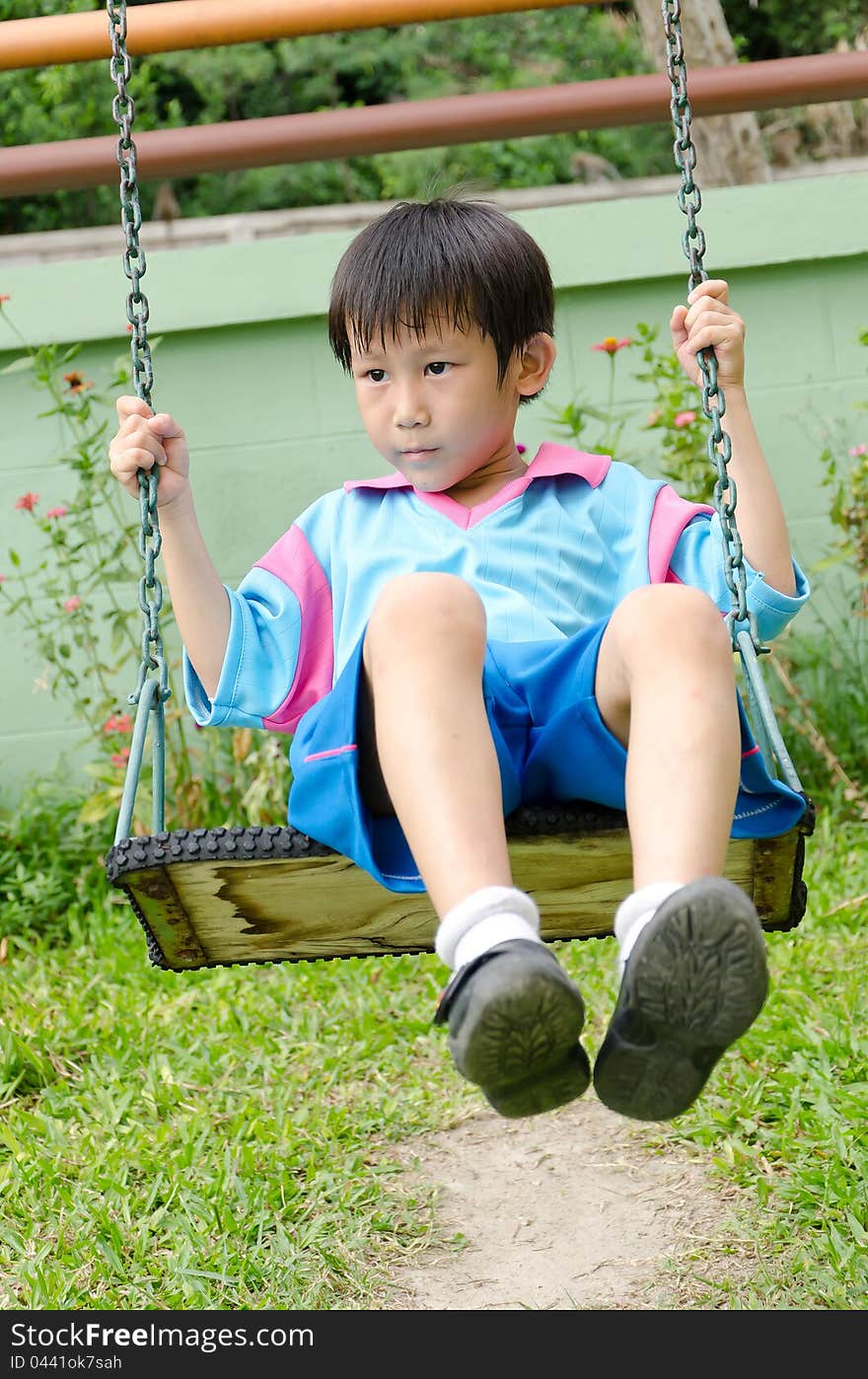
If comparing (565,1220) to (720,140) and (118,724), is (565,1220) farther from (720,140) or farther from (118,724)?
(720,140)

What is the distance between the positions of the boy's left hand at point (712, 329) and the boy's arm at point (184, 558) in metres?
0.74

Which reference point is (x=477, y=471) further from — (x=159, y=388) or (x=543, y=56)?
(x=543, y=56)

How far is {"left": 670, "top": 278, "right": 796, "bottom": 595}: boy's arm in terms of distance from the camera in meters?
2.11

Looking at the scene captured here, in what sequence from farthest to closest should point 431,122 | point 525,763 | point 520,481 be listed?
point 431,122, point 520,481, point 525,763

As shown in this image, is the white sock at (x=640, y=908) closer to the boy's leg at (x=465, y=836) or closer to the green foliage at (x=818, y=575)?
the boy's leg at (x=465, y=836)

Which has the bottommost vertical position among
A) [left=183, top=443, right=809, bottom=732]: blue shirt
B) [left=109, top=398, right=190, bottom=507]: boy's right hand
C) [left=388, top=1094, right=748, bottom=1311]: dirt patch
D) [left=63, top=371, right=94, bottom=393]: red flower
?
[left=388, top=1094, right=748, bottom=1311]: dirt patch

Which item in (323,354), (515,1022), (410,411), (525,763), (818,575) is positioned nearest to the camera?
(515,1022)

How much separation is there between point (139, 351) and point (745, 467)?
0.88m

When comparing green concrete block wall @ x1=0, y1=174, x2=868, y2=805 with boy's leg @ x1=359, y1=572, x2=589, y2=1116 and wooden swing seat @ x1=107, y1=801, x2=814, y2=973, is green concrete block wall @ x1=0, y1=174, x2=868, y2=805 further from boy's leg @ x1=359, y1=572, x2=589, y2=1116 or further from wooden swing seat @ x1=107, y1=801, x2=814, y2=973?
boy's leg @ x1=359, y1=572, x2=589, y2=1116

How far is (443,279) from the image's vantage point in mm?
2178

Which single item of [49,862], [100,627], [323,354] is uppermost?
[323,354]

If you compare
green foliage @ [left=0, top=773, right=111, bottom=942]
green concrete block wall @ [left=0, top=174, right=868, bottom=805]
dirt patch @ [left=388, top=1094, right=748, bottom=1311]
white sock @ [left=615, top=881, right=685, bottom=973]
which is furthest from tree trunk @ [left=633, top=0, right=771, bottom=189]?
white sock @ [left=615, top=881, right=685, bottom=973]

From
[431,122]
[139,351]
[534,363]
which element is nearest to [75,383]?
[431,122]

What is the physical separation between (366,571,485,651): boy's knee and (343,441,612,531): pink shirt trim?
0.42 m
